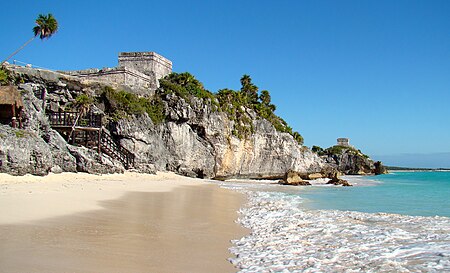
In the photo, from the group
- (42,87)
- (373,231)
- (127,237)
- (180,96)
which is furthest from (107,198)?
(180,96)

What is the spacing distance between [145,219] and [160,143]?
22683 mm

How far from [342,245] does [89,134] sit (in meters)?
22.4

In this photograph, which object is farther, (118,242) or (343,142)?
(343,142)

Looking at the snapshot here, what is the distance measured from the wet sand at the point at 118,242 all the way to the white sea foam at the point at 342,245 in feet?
1.69

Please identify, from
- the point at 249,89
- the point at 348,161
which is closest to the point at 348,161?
the point at 348,161

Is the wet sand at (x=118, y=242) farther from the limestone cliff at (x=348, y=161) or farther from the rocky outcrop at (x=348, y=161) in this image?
the rocky outcrop at (x=348, y=161)

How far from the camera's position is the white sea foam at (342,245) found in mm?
5289

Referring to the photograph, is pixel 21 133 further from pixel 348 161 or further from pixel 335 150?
pixel 335 150

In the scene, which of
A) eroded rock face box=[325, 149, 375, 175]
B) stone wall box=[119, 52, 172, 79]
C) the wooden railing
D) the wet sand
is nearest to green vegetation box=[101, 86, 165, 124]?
the wooden railing

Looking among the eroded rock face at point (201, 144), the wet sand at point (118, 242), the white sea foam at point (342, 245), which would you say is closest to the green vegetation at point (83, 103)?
the eroded rock face at point (201, 144)

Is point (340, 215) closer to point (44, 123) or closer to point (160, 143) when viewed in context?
point (44, 123)

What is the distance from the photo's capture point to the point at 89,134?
25.7 m

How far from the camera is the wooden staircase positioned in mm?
23719

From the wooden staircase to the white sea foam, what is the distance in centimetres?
1695
